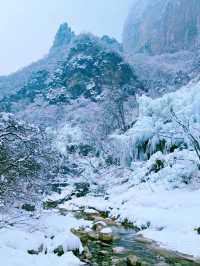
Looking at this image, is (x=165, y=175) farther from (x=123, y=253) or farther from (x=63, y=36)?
(x=63, y=36)

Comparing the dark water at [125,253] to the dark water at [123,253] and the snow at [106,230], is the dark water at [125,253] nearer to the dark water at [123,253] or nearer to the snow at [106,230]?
the dark water at [123,253]

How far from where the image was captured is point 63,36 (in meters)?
196

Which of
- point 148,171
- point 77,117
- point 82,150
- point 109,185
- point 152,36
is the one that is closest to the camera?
point 148,171

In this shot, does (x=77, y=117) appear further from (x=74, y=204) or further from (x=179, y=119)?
(x=179, y=119)

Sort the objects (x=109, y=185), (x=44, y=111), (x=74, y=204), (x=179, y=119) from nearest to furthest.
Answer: (x=179, y=119), (x=74, y=204), (x=109, y=185), (x=44, y=111)

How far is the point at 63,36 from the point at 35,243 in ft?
607

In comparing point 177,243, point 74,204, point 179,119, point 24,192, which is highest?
point 179,119

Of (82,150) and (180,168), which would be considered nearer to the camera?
(180,168)

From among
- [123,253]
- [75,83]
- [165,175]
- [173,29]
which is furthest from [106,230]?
[173,29]

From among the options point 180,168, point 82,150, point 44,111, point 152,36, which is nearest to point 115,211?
point 180,168

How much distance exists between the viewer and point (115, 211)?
29.7 m

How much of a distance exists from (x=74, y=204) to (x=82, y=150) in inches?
1334

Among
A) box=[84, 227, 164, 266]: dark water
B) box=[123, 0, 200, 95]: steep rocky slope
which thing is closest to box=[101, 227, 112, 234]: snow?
box=[84, 227, 164, 266]: dark water

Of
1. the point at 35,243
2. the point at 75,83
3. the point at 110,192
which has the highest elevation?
the point at 75,83
